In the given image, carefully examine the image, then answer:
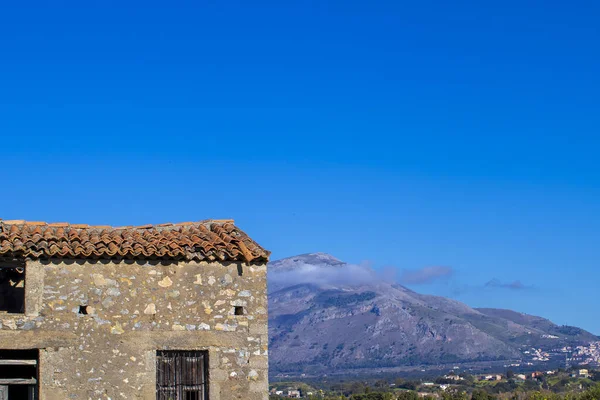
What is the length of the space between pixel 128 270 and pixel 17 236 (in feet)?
6.88

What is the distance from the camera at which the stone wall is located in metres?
15.4

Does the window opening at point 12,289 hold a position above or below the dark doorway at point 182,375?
above

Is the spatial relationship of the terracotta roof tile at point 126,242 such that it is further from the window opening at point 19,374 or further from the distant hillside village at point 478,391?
the distant hillside village at point 478,391

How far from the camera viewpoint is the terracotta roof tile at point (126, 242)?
15.7 meters

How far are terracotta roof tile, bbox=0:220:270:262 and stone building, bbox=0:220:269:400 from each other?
0.02m

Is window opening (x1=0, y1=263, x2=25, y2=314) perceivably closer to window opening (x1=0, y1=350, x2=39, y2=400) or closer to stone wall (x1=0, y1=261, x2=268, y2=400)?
window opening (x1=0, y1=350, x2=39, y2=400)

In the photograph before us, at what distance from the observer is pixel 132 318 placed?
15.8 m

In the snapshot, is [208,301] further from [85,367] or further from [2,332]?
[2,332]

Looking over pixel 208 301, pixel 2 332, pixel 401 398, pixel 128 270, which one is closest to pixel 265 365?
pixel 208 301

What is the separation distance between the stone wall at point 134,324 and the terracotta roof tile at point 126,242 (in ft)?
0.68

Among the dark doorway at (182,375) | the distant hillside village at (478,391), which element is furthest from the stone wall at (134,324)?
the distant hillside village at (478,391)

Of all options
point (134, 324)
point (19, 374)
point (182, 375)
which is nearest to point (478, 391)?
point (182, 375)

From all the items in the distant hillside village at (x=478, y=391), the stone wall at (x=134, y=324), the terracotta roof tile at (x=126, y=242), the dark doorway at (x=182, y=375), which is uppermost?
the terracotta roof tile at (x=126, y=242)

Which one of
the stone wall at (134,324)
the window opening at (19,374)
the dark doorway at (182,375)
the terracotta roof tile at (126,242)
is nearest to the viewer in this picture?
the window opening at (19,374)
